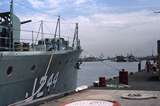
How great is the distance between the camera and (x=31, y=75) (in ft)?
48.5

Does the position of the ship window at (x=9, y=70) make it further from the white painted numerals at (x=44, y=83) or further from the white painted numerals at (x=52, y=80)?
the white painted numerals at (x=52, y=80)

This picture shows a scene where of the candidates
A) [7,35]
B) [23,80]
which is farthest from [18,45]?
[23,80]

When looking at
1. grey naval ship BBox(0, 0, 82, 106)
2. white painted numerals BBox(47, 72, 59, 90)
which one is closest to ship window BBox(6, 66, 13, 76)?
grey naval ship BBox(0, 0, 82, 106)

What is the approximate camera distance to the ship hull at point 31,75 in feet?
43.1

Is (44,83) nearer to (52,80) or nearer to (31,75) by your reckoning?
(52,80)

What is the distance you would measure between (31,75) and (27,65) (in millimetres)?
584

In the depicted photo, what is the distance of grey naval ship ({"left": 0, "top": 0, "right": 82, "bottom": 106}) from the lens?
13258 mm

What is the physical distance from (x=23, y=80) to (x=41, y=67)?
62.7 inches

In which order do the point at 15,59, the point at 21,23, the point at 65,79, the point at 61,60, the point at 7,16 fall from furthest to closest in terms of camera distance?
the point at 65,79 → the point at 61,60 → the point at 21,23 → the point at 7,16 → the point at 15,59

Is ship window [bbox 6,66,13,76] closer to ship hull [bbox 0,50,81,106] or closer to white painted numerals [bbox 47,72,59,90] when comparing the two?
ship hull [bbox 0,50,81,106]

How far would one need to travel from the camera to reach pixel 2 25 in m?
15.2

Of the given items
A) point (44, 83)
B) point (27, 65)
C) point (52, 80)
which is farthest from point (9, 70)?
point (52, 80)

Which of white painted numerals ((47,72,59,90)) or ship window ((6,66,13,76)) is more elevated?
ship window ((6,66,13,76))

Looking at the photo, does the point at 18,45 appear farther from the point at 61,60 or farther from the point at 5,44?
the point at 61,60
